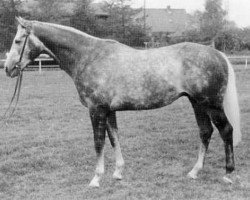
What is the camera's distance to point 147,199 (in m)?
5.38

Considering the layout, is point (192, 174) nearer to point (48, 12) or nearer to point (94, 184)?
point (94, 184)

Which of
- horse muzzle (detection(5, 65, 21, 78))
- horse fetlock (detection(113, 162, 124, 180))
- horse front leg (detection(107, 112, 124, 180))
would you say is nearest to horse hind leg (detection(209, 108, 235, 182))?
horse front leg (detection(107, 112, 124, 180))

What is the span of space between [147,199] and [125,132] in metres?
3.91

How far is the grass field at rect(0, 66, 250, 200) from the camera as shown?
225 inches

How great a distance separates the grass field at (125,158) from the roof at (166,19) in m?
57.9

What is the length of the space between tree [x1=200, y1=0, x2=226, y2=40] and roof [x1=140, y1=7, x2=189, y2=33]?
9872mm

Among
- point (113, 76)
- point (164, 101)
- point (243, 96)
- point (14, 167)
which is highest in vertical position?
point (113, 76)

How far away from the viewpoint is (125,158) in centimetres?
730

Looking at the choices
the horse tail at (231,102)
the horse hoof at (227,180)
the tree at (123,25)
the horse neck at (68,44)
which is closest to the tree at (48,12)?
the tree at (123,25)

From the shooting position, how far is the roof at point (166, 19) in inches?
2709

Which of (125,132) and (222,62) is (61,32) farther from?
(125,132)

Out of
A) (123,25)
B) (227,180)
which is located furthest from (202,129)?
(123,25)

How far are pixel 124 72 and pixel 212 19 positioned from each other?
4857cm

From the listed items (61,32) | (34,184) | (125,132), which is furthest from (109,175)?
(125,132)
